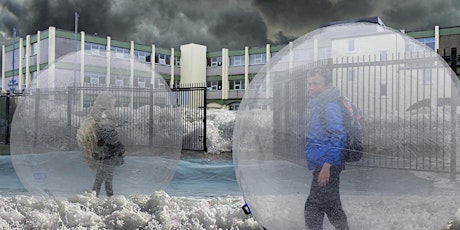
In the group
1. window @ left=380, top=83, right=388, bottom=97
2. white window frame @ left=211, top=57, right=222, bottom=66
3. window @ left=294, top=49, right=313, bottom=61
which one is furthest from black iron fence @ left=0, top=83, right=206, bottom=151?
white window frame @ left=211, top=57, right=222, bottom=66

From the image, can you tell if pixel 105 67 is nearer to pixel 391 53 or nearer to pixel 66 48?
pixel 391 53

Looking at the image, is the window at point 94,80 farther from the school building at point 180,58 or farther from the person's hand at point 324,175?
the school building at point 180,58

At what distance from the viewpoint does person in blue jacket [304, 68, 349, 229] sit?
143 inches

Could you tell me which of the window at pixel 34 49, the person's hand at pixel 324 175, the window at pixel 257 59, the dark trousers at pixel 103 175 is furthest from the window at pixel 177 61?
the person's hand at pixel 324 175

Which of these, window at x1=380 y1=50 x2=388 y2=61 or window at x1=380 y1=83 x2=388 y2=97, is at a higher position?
window at x1=380 y1=50 x2=388 y2=61

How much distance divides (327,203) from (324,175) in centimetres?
24

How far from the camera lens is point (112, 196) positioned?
5188 millimetres

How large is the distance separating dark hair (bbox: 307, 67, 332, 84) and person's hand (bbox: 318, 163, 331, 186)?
0.70 metres

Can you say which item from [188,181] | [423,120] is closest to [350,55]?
[423,120]

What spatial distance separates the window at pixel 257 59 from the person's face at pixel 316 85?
38.6m

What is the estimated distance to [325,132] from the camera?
12.0ft

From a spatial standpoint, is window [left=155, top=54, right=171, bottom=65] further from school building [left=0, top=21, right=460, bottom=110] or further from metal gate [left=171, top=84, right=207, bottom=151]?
metal gate [left=171, top=84, right=207, bottom=151]

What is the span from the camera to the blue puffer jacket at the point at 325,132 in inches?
142

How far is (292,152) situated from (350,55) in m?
0.95
